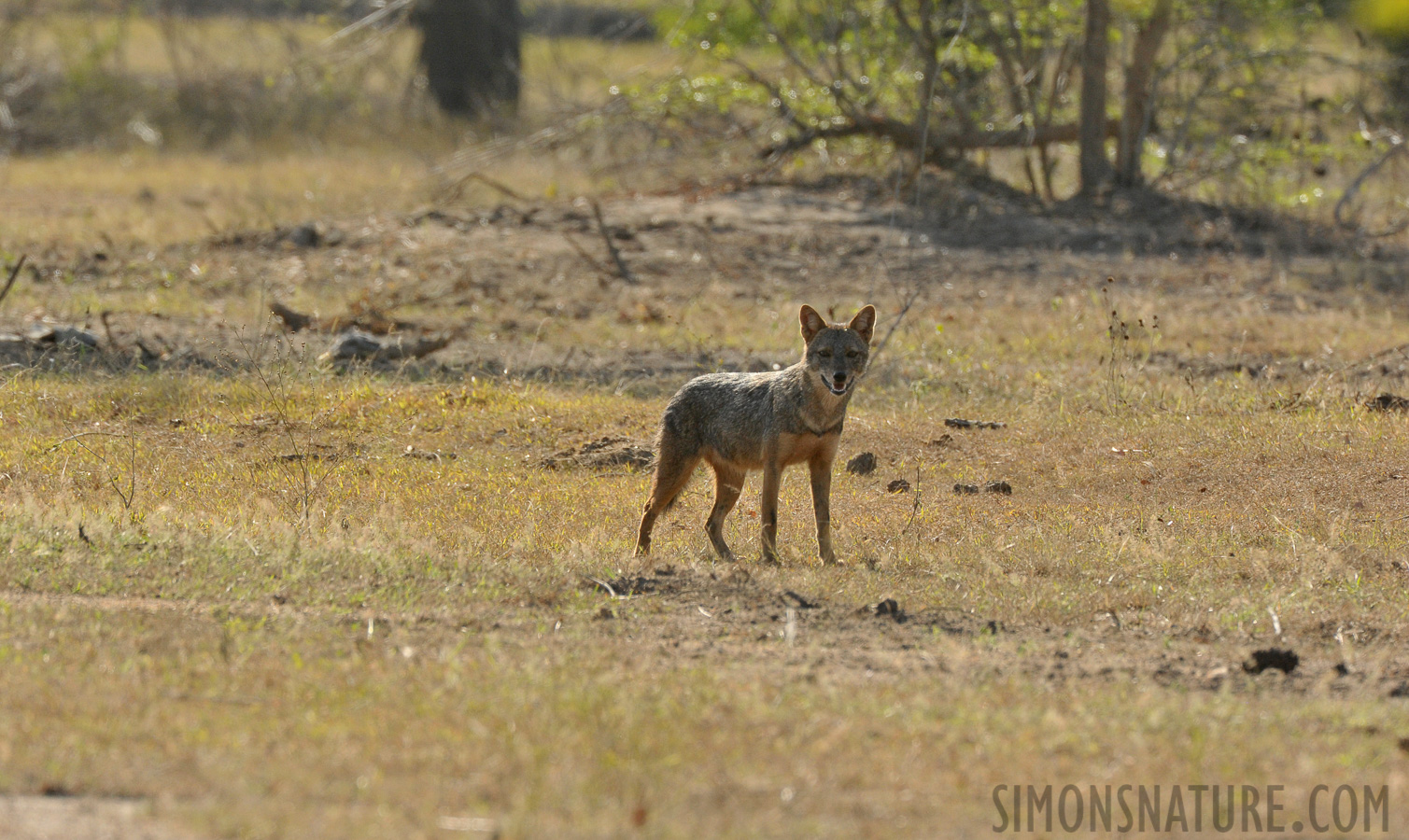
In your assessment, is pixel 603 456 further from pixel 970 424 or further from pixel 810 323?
pixel 970 424

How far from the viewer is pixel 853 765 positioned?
5230 mm

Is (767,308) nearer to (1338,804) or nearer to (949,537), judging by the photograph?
(949,537)

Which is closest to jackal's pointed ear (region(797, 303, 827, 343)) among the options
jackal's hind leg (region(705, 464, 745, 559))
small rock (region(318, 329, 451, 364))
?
jackal's hind leg (region(705, 464, 745, 559))

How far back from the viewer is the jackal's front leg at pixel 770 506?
853cm

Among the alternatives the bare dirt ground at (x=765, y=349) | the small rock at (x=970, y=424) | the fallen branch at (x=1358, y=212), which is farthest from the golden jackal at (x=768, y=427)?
the fallen branch at (x=1358, y=212)

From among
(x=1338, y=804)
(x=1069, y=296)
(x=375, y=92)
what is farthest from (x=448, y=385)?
(x=375, y=92)

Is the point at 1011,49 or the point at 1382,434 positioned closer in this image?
the point at 1382,434

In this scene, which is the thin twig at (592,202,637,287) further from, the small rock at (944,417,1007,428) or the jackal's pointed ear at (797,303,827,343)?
the jackal's pointed ear at (797,303,827,343)

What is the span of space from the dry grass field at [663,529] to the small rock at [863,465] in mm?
168

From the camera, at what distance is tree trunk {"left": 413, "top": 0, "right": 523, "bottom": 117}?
2894 centimetres

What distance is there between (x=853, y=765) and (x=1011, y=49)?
17.5m

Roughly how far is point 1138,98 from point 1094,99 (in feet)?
1.98

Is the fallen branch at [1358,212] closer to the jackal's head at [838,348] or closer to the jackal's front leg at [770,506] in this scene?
the jackal's head at [838,348]

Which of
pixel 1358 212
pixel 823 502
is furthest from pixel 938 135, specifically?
pixel 823 502
